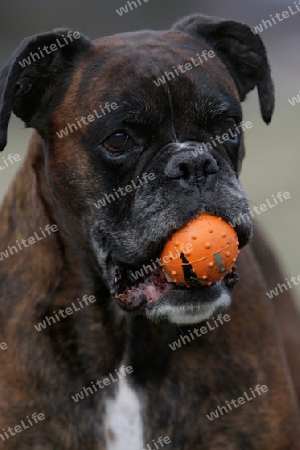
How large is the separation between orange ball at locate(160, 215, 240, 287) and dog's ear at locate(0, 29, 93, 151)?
795 millimetres

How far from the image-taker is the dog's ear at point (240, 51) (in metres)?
4.08

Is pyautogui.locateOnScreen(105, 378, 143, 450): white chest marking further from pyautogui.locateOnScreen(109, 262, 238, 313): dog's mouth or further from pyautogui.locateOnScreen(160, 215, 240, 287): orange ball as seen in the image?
pyautogui.locateOnScreen(160, 215, 240, 287): orange ball

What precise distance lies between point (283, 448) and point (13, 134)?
8.03 metres

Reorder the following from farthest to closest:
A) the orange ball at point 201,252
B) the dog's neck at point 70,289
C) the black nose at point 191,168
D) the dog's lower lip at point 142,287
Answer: the dog's neck at point 70,289 → the dog's lower lip at point 142,287 → the black nose at point 191,168 → the orange ball at point 201,252

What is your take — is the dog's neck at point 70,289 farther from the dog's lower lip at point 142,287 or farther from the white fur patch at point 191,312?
the white fur patch at point 191,312

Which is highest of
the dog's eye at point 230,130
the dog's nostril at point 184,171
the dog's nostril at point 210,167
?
the dog's eye at point 230,130

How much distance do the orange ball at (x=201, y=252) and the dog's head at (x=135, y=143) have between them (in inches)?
1.7

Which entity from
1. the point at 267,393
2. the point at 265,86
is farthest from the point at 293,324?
the point at 265,86

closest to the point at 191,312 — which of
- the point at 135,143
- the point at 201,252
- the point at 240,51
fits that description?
the point at 201,252

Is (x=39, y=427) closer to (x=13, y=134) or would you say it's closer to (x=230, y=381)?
(x=230, y=381)

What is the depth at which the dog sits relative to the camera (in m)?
3.57

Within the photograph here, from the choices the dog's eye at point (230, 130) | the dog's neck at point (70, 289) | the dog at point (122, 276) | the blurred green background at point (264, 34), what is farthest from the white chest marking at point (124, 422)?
the blurred green background at point (264, 34)

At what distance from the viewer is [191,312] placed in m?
3.52

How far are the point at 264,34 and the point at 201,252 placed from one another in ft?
52.6
